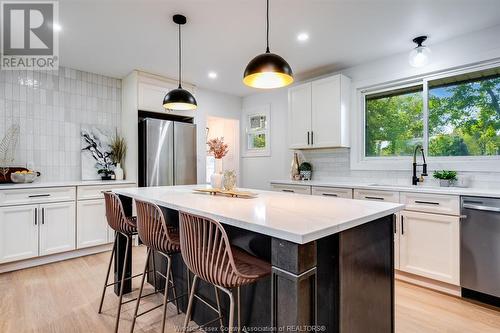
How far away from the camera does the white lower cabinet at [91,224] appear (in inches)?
134

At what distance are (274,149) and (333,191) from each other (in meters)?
1.76

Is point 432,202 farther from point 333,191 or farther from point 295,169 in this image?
point 295,169

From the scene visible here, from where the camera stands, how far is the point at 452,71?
114 inches

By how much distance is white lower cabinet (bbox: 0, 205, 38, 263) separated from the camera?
2869 millimetres

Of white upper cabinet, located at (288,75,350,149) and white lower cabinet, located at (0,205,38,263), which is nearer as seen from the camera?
white lower cabinet, located at (0,205,38,263)

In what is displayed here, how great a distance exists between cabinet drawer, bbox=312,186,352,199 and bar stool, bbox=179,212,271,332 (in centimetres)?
204

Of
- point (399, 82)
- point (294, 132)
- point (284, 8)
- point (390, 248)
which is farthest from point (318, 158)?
point (390, 248)

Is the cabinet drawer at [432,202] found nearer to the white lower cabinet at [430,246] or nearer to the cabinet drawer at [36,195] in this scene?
the white lower cabinet at [430,246]

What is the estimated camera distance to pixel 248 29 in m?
2.69

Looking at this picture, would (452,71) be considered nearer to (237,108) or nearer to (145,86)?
(237,108)

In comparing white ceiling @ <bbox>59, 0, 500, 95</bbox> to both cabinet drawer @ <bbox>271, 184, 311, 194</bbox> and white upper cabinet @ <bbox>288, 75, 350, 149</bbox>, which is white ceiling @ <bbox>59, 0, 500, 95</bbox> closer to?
white upper cabinet @ <bbox>288, 75, 350, 149</bbox>

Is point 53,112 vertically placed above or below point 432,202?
above

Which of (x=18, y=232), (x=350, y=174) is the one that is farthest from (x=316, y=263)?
(x=18, y=232)

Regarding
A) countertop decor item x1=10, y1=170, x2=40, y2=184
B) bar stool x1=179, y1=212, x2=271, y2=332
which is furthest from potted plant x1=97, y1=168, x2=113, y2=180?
bar stool x1=179, y1=212, x2=271, y2=332
